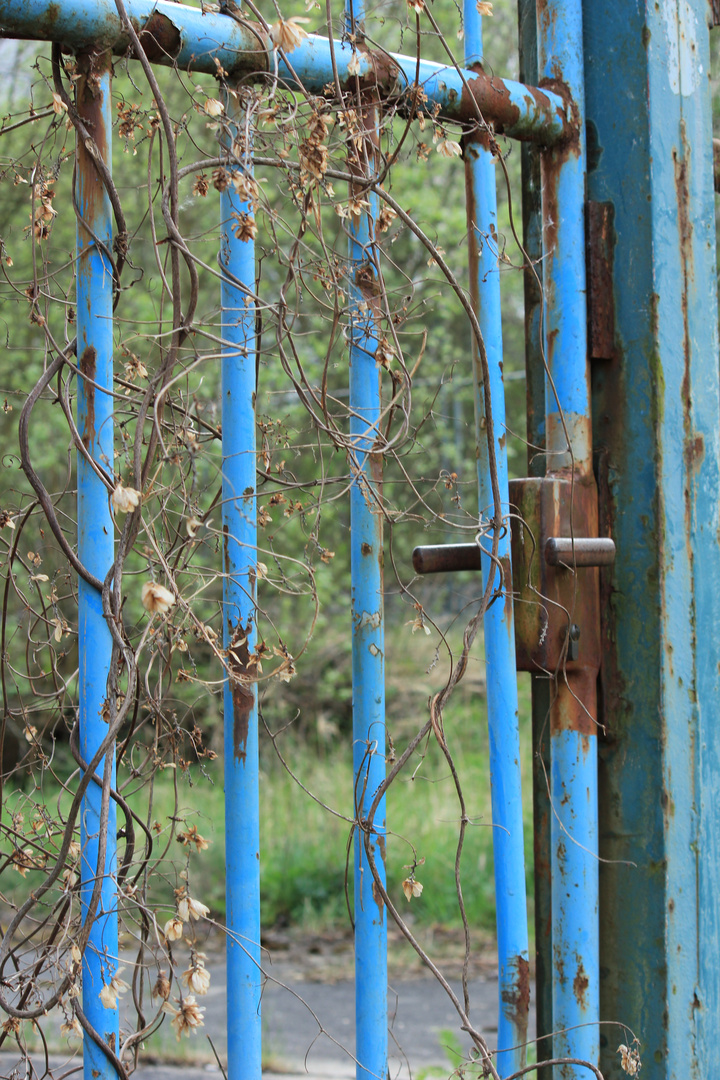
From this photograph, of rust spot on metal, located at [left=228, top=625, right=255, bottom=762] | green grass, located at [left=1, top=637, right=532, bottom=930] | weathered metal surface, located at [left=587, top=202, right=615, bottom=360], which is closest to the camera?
rust spot on metal, located at [left=228, top=625, right=255, bottom=762]

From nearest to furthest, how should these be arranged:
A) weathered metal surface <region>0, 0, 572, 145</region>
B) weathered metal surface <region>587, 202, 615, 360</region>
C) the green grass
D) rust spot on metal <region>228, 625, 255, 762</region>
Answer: weathered metal surface <region>0, 0, 572, 145</region> → rust spot on metal <region>228, 625, 255, 762</region> → weathered metal surface <region>587, 202, 615, 360</region> → the green grass

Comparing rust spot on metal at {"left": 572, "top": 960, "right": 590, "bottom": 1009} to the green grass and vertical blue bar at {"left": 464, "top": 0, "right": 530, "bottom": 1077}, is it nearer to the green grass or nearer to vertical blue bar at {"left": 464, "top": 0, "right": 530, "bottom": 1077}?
vertical blue bar at {"left": 464, "top": 0, "right": 530, "bottom": 1077}

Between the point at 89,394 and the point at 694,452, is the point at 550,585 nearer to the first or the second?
the point at 694,452

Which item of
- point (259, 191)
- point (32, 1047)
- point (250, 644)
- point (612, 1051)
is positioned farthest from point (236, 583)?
Result: point (32, 1047)

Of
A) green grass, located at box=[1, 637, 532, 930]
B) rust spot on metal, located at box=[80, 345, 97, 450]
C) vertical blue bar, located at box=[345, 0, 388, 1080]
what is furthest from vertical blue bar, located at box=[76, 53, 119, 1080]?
green grass, located at box=[1, 637, 532, 930]

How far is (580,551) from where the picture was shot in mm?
1204

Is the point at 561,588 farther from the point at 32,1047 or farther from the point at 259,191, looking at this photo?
the point at 32,1047

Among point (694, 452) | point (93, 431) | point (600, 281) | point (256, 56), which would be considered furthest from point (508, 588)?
point (256, 56)

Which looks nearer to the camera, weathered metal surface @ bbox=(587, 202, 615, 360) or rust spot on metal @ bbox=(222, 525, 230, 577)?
rust spot on metal @ bbox=(222, 525, 230, 577)

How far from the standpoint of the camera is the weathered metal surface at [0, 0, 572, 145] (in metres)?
0.93

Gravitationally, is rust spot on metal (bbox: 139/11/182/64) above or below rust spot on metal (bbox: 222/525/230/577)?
above

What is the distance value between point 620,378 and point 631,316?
0.08 meters

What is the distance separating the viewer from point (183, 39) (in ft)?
3.30

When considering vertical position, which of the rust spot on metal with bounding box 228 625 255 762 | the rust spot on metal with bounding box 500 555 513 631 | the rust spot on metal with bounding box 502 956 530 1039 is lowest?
the rust spot on metal with bounding box 502 956 530 1039
